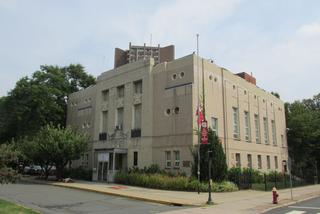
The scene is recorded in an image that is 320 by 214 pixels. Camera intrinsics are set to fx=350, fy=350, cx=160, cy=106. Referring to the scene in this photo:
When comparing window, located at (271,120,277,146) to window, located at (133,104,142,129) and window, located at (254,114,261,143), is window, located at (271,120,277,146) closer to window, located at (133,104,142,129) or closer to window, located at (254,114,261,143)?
window, located at (254,114,261,143)

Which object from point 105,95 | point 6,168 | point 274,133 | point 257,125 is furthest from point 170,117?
point 274,133

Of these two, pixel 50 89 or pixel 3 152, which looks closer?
pixel 3 152

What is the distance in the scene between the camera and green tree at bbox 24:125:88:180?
34719 millimetres

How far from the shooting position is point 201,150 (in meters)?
28.1

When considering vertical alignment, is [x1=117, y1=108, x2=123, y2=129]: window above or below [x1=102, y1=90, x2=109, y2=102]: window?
below

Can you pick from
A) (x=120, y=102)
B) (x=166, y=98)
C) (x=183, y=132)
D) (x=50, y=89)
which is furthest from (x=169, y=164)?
(x=50, y=89)

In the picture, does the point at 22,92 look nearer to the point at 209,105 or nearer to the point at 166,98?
the point at 166,98

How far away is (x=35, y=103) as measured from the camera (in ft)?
144

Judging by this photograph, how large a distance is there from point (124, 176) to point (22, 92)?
19.7 metres

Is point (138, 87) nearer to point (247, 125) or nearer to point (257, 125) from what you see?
point (247, 125)

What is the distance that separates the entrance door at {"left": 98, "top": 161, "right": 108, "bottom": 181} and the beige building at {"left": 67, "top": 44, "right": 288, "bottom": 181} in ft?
0.27

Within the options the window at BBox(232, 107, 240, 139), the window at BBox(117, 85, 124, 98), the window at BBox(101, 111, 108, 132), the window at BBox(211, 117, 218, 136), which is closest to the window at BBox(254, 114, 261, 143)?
the window at BBox(232, 107, 240, 139)

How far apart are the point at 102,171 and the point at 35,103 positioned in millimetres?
14157

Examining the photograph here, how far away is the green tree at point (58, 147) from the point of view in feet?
114
